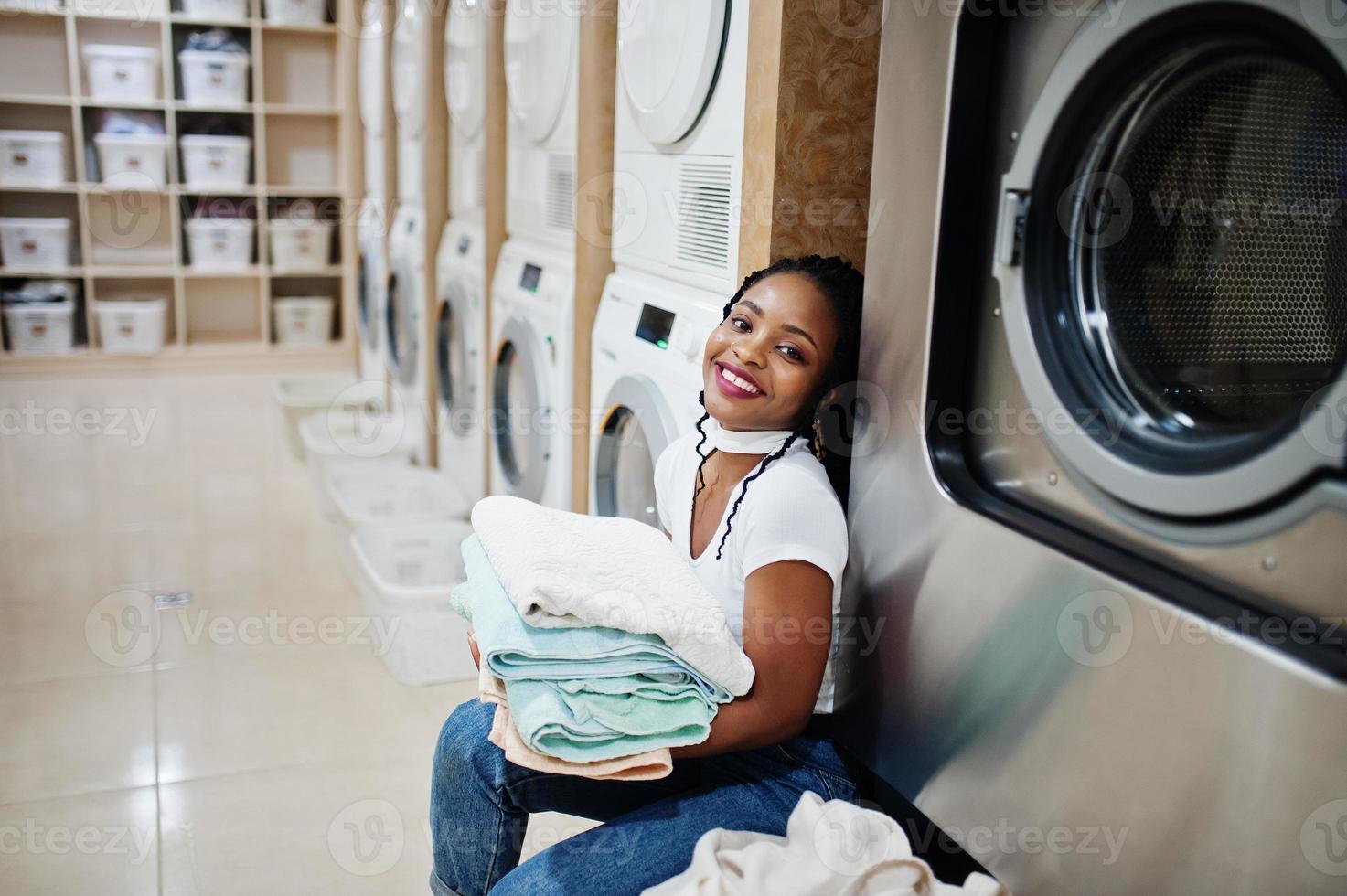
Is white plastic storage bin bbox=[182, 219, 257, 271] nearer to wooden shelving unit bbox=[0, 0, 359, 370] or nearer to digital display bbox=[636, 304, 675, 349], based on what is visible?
wooden shelving unit bbox=[0, 0, 359, 370]

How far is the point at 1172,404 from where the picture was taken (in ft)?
3.32

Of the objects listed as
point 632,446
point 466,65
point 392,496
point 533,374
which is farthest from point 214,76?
point 632,446

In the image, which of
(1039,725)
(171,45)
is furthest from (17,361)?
(1039,725)

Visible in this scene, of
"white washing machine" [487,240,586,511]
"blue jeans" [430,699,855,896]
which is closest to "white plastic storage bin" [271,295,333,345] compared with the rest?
"white washing machine" [487,240,586,511]

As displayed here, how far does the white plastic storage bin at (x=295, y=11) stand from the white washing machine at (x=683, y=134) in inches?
141

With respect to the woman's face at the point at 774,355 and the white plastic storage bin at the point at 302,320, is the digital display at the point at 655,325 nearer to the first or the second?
the woman's face at the point at 774,355

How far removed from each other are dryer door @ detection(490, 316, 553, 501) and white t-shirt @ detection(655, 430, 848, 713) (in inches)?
48.2

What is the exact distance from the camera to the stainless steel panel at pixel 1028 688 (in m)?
0.82

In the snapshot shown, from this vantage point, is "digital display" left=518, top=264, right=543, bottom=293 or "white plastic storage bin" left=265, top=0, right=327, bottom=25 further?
"white plastic storage bin" left=265, top=0, right=327, bottom=25

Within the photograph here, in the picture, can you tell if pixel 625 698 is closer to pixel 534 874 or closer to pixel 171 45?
pixel 534 874

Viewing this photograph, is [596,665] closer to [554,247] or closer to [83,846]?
[83,846]

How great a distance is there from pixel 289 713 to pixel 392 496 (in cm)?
110

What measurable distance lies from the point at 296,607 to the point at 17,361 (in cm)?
295

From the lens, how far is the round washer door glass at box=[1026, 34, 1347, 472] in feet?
3.22
